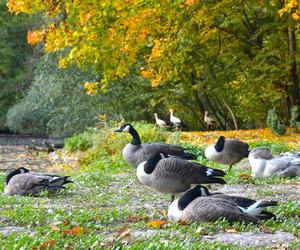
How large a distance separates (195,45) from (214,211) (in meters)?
20.7

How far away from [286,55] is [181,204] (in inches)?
779

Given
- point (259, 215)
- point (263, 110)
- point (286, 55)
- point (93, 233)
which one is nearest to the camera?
point (93, 233)

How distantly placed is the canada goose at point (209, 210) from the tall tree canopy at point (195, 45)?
24.3 ft

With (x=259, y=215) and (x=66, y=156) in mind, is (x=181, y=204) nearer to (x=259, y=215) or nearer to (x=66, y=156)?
(x=259, y=215)

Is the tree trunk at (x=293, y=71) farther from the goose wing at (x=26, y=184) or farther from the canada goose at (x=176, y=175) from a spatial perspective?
the canada goose at (x=176, y=175)

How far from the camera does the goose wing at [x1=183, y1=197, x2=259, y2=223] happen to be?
768 centimetres

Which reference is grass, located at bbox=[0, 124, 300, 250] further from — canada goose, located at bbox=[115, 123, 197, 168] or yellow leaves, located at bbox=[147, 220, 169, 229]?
canada goose, located at bbox=[115, 123, 197, 168]

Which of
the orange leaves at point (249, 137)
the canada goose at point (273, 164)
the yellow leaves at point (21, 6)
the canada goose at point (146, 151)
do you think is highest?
the yellow leaves at point (21, 6)

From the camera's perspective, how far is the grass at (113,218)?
21.0ft

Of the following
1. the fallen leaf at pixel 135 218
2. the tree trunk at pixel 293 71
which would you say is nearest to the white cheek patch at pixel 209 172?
the fallen leaf at pixel 135 218

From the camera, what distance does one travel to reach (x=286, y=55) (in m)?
26.7

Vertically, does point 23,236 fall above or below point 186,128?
above

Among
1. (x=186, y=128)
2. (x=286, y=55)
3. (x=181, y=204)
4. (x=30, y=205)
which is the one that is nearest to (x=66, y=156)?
(x=286, y=55)

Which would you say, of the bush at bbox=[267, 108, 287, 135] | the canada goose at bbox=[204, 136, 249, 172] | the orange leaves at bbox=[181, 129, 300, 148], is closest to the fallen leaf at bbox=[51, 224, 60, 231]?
the canada goose at bbox=[204, 136, 249, 172]
